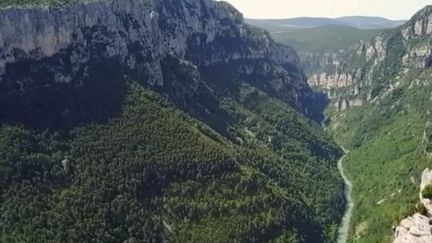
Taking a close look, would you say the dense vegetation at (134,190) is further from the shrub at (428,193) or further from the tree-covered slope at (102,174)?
the shrub at (428,193)

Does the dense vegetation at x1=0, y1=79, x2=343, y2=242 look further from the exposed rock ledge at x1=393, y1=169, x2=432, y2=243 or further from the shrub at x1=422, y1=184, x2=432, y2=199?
the exposed rock ledge at x1=393, y1=169, x2=432, y2=243

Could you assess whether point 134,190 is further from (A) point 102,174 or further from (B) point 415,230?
(B) point 415,230

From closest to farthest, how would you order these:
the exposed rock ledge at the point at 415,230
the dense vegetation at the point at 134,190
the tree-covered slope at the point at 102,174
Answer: the exposed rock ledge at the point at 415,230
the dense vegetation at the point at 134,190
the tree-covered slope at the point at 102,174

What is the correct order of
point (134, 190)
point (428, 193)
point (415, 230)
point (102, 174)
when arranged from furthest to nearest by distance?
point (102, 174) → point (134, 190) → point (428, 193) → point (415, 230)

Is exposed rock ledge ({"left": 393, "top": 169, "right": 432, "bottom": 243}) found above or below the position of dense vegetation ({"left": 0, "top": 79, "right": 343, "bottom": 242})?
above

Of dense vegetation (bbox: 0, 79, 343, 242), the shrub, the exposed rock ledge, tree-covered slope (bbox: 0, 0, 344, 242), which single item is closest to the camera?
the exposed rock ledge

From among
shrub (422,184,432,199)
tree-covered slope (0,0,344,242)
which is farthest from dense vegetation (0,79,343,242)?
shrub (422,184,432,199)

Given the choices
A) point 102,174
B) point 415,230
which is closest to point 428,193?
point 415,230

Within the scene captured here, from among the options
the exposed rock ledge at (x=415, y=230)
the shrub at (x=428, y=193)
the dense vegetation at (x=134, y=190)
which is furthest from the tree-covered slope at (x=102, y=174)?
the exposed rock ledge at (x=415, y=230)

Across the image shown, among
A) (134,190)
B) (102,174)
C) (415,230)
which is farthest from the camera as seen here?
(102,174)

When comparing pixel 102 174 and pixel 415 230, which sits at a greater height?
pixel 415 230

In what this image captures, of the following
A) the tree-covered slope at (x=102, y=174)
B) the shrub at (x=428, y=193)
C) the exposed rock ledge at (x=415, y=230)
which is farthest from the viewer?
the tree-covered slope at (x=102, y=174)
